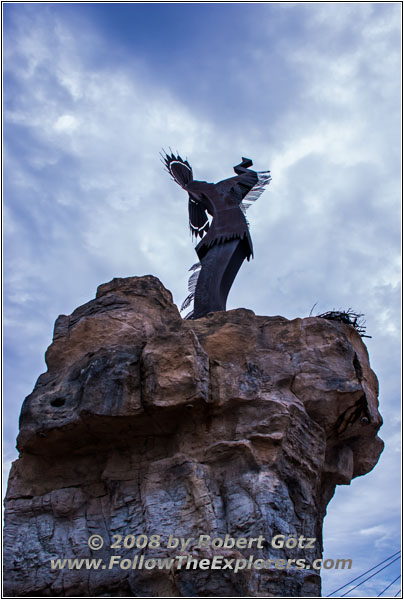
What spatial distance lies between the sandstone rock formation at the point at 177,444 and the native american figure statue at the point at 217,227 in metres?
2.20

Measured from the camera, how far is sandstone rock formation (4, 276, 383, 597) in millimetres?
7016

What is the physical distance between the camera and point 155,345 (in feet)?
25.8

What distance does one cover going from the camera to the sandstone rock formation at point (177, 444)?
7016 millimetres

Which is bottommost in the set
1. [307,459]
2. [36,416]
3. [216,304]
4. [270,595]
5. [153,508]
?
[270,595]

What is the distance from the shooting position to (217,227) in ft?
38.7

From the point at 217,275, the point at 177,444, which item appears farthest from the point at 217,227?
the point at 177,444

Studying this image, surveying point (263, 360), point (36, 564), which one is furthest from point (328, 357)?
point (36, 564)

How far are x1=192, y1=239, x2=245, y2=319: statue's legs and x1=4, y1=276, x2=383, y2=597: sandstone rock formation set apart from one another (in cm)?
196

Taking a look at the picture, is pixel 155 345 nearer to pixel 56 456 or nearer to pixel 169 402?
pixel 169 402

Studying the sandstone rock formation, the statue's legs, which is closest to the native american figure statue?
the statue's legs

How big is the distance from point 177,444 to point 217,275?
4.01m

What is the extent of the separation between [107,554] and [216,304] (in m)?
4.68

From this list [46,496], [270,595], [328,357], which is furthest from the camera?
[328,357]

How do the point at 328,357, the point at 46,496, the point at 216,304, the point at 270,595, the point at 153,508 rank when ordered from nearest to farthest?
the point at 270,595 < the point at 153,508 < the point at 46,496 < the point at 328,357 < the point at 216,304
